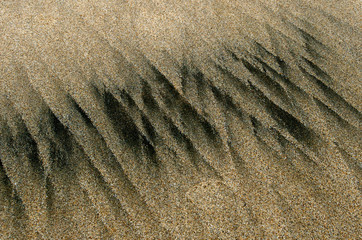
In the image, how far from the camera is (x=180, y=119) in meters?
1.62

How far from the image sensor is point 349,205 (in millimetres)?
1381

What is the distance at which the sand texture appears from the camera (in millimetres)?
1357

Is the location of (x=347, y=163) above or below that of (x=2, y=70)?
below

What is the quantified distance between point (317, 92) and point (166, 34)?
875mm

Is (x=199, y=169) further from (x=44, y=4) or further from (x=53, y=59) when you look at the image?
→ (x=44, y=4)

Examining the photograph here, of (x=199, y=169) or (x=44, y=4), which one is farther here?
(x=44, y=4)

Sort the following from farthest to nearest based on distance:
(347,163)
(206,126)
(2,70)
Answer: (2,70), (206,126), (347,163)

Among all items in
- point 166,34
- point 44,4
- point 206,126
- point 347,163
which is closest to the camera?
point 347,163

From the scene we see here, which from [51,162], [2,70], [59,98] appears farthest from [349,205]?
[2,70]

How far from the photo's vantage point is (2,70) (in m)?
1.74

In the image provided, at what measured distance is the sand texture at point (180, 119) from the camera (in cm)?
136

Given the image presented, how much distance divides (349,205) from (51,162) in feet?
4.13

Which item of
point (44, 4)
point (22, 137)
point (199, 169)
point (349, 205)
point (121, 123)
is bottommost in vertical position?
point (349, 205)

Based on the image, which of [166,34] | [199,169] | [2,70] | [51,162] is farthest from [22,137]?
[166,34]
